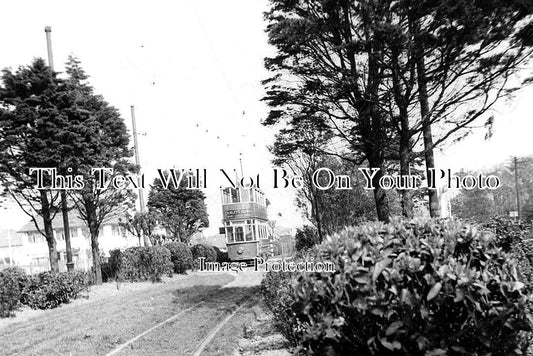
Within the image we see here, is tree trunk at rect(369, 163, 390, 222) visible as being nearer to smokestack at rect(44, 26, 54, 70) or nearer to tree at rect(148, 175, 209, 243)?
smokestack at rect(44, 26, 54, 70)

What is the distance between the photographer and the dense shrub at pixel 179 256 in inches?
1068

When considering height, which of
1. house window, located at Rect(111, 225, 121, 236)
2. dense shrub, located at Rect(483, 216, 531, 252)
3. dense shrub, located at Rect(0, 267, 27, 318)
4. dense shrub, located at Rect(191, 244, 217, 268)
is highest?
dense shrub, located at Rect(483, 216, 531, 252)

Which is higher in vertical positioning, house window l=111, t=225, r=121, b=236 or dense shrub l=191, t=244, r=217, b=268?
house window l=111, t=225, r=121, b=236

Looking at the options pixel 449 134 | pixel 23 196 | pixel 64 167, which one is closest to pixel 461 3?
pixel 449 134

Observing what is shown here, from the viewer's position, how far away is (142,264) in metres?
23.1

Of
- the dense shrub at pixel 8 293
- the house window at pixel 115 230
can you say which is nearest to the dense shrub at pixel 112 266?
the dense shrub at pixel 8 293

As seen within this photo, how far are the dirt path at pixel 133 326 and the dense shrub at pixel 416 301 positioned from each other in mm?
4602

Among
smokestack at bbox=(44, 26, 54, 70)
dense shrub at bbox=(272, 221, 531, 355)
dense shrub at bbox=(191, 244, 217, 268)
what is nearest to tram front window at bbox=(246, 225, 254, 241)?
dense shrub at bbox=(191, 244, 217, 268)

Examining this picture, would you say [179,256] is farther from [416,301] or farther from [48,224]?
[416,301]

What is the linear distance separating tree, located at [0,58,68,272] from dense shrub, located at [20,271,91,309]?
136 cm

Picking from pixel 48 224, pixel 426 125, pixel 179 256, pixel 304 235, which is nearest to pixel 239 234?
pixel 179 256

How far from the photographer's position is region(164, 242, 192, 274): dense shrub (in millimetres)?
27125

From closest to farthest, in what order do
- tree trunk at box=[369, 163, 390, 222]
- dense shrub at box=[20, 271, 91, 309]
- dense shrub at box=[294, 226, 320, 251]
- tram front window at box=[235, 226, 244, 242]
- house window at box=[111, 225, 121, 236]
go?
tree trunk at box=[369, 163, 390, 222] < dense shrub at box=[20, 271, 91, 309] < tram front window at box=[235, 226, 244, 242] < dense shrub at box=[294, 226, 320, 251] < house window at box=[111, 225, 121, 236]

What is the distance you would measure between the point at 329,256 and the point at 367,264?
13.2 inches
